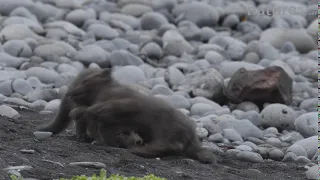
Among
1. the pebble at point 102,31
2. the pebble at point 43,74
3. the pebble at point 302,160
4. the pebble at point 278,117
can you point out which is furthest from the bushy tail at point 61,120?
the pebble at point 102,31

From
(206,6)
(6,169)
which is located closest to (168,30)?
(206,6)

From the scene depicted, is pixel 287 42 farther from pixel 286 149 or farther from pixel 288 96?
pixel 286 149

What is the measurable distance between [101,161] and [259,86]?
5711 mm

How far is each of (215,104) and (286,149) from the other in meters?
2.48

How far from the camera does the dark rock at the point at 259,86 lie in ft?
39.8

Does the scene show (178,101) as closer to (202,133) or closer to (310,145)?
(202,133)

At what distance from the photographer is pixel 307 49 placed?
59.1 ft

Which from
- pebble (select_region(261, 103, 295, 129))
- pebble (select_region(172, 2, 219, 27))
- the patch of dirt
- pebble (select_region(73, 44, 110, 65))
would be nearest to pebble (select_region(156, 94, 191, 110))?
pebble (select_region(261, 103, 295, 129))

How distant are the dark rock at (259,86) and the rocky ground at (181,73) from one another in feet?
0.06

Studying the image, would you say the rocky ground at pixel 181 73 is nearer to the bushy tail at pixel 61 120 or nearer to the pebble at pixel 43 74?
the pebble at pixel 43 74

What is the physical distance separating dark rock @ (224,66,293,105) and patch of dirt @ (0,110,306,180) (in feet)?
11.9

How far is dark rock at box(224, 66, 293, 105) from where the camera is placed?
478 inches

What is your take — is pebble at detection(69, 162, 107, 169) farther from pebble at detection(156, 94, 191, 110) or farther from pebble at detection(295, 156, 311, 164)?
pebble at detection(156, 94, 191, 110)

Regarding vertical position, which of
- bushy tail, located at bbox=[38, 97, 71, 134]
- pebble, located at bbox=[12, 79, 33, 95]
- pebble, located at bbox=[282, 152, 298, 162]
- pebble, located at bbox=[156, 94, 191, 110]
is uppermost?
bushy tail, located at bbox=[38, 97, 71, 134]
